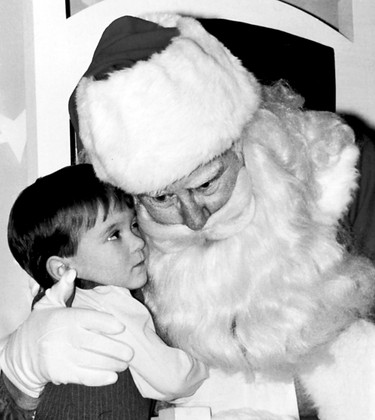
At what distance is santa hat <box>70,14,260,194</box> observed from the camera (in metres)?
1.05

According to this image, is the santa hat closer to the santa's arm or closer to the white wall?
the santa's arm

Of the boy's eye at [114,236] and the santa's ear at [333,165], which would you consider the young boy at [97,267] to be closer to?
the boy's eye at [114,236]

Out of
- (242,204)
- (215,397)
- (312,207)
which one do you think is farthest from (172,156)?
(215,397)

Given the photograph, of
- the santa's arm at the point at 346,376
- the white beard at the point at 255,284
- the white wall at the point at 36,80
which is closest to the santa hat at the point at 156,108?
the white beard at the point at 255,284

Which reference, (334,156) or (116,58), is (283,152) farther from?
(116,58)

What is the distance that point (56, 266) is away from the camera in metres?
1.15

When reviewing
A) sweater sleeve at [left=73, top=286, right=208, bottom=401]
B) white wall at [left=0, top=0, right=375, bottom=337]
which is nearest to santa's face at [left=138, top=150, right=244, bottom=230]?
sweater sleeve at [left=73, top=286, right=208, bottom=401]

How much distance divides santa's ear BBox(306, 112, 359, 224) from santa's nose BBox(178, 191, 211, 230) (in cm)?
23

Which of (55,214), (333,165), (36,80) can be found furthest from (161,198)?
(36,80)

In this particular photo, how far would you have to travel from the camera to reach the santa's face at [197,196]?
1.10 metres

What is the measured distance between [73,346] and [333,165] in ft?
1.75

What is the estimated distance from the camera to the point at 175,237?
1.18m

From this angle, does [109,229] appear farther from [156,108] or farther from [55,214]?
[156,108]

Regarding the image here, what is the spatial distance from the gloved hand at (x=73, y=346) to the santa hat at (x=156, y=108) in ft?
0.63
